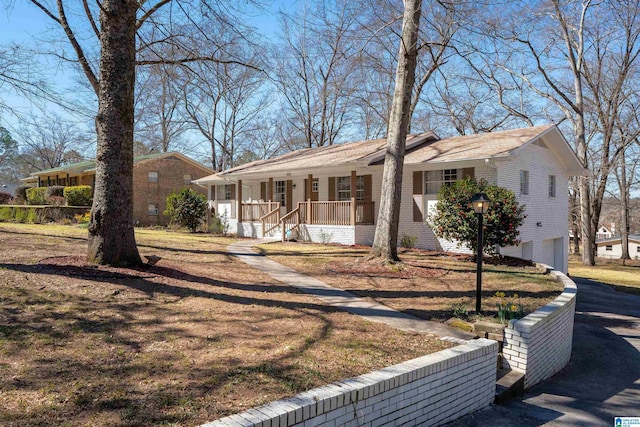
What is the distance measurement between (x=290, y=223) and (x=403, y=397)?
14453 millimetres

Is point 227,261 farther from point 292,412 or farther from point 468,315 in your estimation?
point 292,412

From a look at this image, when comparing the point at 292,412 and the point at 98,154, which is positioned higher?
the point at 98,154

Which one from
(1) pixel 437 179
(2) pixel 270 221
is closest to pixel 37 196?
(2) pixel 270 221

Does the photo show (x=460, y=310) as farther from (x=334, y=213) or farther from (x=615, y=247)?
(x=615, y=247)

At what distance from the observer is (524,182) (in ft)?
51.4

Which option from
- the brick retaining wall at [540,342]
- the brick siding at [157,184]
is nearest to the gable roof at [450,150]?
the brick retaining wall at [540,342]

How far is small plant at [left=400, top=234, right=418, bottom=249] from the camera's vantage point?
15.0 m

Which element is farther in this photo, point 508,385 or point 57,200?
point 57,200

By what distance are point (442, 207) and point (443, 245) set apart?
213cm

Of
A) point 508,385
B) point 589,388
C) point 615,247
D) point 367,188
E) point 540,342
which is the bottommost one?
point 615,247

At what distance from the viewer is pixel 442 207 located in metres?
13.1

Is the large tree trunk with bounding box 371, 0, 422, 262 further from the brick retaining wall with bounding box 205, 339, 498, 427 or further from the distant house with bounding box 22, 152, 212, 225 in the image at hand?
the distant house with bounding box 22, 152, 212, 225

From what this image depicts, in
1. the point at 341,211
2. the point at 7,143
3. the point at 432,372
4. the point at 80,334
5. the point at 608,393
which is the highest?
the point at 7,143

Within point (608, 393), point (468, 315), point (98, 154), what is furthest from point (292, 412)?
point (98, 154)
